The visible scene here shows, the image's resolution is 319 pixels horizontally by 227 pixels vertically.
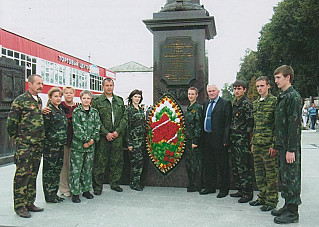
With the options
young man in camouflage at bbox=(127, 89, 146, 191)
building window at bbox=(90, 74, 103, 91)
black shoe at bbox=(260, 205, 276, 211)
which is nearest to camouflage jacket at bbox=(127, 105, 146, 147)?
young man in camouflage at bbox=(127, 89, 146, 191)

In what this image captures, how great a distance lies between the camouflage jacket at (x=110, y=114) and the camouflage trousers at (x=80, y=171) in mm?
523

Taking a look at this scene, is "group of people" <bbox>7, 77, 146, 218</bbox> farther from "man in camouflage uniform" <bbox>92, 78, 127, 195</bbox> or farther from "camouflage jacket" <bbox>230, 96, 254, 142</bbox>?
"camouflage jacket" <bbox>230, 96, 254, 142</bbox>

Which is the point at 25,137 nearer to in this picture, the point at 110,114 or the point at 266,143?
the point at 110,114

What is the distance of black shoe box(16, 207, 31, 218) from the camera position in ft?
14.5

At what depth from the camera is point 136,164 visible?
590cm

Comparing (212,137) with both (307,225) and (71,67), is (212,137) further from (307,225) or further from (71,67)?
(71,67)

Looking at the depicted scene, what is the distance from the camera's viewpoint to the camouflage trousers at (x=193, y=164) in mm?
5719

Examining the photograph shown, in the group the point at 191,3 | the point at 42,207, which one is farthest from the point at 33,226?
the point at 191,3

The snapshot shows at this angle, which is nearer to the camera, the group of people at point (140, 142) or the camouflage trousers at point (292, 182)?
the camouflage trousers at point (292, 182)

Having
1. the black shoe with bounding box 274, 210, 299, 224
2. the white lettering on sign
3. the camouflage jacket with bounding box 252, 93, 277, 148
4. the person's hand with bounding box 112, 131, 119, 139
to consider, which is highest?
the white lettering on sign

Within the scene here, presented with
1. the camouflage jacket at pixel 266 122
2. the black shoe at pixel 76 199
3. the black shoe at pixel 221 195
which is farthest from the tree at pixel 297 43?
the black shoe at pixel 76 199

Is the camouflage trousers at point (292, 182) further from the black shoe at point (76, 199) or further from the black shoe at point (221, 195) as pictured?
the black shoe at point (76, 199)

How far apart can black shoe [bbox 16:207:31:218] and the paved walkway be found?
0.05 meters

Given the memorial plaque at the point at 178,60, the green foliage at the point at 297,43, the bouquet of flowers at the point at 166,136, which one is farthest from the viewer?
the green foliage at the point at 297,43
